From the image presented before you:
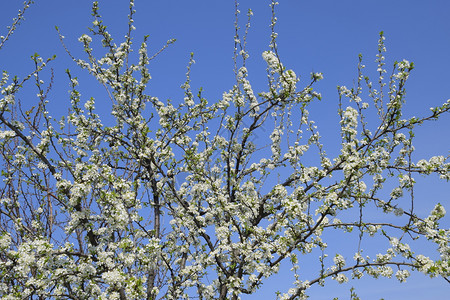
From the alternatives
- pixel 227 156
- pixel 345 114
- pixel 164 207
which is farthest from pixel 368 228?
pixel 164 207

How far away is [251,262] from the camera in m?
6.71

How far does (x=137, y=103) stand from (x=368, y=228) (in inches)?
192

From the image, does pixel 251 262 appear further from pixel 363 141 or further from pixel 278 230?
pixel 363 141

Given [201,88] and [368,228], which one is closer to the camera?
[368,228]

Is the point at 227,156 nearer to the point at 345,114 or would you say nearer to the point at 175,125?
the point at 175,125

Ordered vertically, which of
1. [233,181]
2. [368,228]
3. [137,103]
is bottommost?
[368,228]

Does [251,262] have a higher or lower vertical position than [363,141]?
lower

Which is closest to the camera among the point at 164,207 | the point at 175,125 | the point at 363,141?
the point at 363,141

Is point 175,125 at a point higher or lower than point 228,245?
higher

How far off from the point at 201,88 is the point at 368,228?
4.13 metres

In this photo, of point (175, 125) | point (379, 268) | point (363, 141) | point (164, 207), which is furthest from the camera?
point (175, 125)

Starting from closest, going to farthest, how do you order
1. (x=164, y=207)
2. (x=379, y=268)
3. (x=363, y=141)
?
(x=379, y=268)
(x=363, y=141)
(x=164, y=207)

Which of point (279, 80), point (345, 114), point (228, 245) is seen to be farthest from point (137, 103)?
point (345, 114)

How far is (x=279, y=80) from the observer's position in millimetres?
7895
